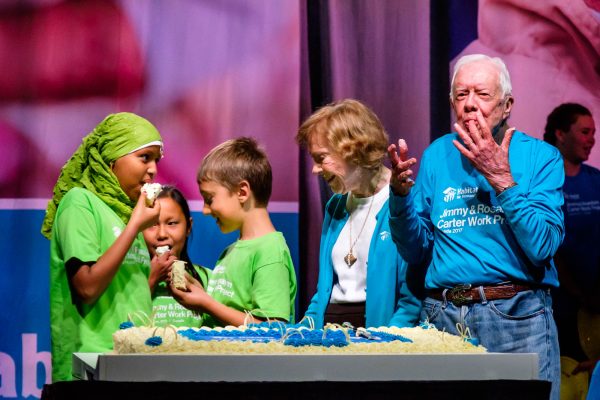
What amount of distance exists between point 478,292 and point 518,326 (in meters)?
0.16

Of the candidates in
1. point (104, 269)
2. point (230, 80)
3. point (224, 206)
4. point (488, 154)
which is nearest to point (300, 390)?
point (488, 154)

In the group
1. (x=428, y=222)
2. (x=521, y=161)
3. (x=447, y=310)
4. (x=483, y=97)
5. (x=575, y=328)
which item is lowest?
(x=575, y=328)

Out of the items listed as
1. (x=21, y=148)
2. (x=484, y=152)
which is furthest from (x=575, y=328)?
(x=21, y=148)

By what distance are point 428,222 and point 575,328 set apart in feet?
5.87

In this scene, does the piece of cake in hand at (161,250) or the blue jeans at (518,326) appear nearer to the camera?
the blue jeans at (518,326)

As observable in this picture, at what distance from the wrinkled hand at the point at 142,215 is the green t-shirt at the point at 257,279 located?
476 mm

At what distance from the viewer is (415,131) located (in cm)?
461

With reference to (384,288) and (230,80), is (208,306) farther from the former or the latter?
(230,80)

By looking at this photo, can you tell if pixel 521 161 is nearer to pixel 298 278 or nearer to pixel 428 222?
pixel 428 222

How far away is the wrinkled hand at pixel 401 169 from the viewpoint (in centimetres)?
282

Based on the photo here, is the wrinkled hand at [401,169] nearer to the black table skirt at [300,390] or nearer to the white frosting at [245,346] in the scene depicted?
the white frosting at [245,346]

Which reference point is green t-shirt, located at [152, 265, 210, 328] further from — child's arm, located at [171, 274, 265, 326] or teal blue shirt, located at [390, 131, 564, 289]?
teal blue shirt, located at [390, 131, 564, 289]

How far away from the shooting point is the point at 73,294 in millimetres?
3186

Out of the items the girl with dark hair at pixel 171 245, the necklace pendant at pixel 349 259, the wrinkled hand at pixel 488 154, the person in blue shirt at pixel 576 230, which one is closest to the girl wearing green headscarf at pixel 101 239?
the girl with dark hair at pixel 171 245
